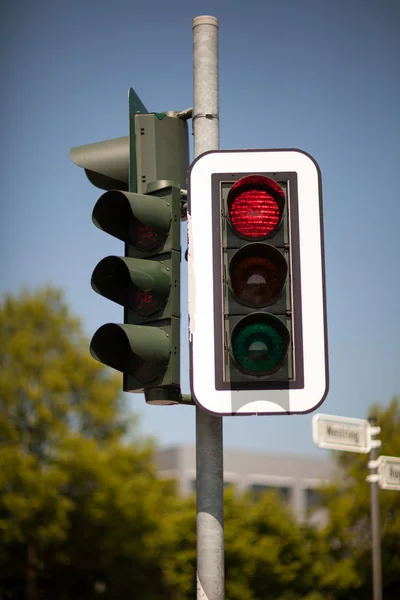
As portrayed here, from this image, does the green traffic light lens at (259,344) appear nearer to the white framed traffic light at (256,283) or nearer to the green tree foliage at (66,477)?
the white framed traffic light at (256,283)

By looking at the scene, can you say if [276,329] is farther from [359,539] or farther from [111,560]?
[359,539]

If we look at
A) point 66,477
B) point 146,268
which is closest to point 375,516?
point 146,268

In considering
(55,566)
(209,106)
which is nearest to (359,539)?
(55,566)

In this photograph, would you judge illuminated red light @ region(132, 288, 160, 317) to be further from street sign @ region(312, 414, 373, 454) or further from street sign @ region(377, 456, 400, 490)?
street sign @ region(377, 456, 400, 490)

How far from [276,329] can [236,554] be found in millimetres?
28862

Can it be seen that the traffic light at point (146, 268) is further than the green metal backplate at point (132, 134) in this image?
No

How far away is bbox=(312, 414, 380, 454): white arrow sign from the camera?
416 inches

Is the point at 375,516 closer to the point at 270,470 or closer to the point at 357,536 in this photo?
the point at 357,536

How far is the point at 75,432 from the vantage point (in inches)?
1331

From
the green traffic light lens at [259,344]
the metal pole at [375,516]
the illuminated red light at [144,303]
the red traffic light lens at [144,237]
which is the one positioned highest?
the red traffic light lens at [144,237]

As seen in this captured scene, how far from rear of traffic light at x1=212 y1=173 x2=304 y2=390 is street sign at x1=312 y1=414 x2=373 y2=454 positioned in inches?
263

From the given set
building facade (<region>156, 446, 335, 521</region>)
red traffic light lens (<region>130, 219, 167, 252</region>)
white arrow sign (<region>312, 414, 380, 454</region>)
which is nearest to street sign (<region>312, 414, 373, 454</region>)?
white arrow sign (<region>312, 414, 380, 454</region>)

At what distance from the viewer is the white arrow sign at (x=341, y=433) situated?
1058 cm

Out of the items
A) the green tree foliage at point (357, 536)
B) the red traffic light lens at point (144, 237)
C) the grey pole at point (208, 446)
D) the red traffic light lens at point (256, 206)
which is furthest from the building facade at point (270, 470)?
the red traffic light lens at point (256, 206)
